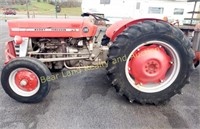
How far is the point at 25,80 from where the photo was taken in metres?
2.39

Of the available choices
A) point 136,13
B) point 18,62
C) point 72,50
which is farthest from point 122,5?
point 18,62

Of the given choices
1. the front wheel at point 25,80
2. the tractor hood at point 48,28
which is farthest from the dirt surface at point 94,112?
the tractor hood at point 48,28

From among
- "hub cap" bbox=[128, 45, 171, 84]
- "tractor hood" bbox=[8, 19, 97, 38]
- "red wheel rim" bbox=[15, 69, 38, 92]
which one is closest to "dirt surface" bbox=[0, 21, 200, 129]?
"red wheel rim" bbox=[15, 69, 38, 92]

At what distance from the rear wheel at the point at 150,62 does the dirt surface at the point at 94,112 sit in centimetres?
23

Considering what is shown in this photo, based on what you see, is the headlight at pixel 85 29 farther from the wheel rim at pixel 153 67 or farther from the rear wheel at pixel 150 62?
the wheel rim at pixel 153 67

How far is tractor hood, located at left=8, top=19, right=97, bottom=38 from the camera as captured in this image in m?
2.54

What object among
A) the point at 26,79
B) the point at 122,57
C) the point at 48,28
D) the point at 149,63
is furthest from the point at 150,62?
the point at 26,79

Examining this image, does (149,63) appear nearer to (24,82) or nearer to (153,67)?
(153,67)

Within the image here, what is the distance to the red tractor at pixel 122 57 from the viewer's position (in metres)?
2.25

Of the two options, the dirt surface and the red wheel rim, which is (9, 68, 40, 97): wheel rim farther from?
Answer: the dirt surface

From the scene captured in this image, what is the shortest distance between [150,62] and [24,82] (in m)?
1.83

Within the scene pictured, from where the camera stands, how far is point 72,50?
281cm

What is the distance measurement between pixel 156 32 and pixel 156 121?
1.16 m

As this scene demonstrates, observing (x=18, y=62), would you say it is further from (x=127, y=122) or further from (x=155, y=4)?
(x=155, y=4)
